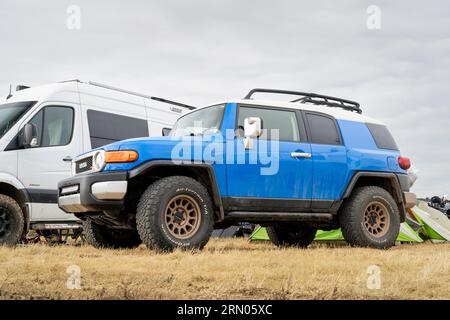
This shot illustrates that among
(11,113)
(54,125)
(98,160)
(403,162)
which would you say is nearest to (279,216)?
(98,160)

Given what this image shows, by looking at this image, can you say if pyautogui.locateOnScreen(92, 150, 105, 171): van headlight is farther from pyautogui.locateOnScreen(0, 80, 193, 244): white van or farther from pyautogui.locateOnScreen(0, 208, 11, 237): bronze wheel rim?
pyautogui.locateOnScreen(0, 208, 11, 237): bronze wheel rim

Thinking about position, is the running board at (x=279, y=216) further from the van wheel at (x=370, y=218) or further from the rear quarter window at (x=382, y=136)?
the rear quarter window at (x=382, y=136)

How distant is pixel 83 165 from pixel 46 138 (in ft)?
6.78

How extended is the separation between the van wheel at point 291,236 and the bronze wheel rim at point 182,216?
2.89m

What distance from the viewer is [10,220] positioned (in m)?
7.85

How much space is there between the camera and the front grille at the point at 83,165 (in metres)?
6.61

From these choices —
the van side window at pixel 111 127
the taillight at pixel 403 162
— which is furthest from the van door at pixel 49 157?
the taillight at pixel 403 162

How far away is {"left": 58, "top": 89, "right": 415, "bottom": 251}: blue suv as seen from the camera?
6.19 meters

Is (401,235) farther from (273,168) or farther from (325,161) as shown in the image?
(273,168)

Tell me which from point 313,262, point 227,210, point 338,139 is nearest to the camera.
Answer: point 313,262
